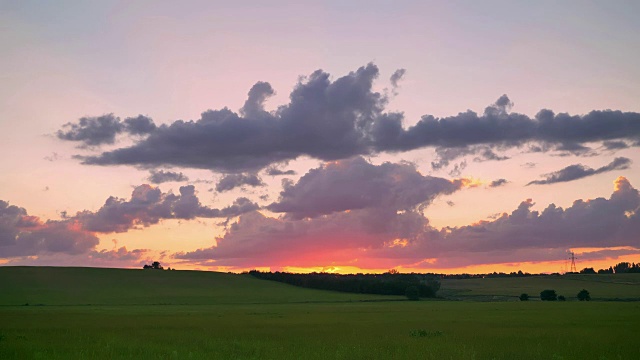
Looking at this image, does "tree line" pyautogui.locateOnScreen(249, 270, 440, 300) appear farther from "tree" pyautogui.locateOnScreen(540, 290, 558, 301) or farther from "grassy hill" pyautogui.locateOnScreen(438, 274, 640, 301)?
"tree" pyautogui.locateOnScreen(540, 290, 558, 301)

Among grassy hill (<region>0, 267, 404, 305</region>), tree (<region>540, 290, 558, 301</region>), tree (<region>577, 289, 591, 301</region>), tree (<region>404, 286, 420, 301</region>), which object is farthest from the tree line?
tree (<region>577, 289, 591, 301</region>)

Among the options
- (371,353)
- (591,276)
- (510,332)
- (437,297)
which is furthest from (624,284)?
(371,353)

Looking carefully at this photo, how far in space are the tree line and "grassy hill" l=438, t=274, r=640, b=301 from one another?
23.5 ft

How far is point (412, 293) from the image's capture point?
440ft

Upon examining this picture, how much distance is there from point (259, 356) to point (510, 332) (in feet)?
62.3

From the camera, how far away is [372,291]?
146 meters

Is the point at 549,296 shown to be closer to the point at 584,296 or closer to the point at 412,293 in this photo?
the point at 584,296

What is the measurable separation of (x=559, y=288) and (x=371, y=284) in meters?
51.4

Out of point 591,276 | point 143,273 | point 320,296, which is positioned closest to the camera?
point 320,296

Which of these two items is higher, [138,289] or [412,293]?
[138,289]

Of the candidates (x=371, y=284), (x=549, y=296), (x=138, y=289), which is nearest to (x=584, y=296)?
(x=549, y=296)

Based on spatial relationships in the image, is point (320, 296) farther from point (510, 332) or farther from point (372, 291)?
point (510, 332)

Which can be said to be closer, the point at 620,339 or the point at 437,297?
the point at 620,339

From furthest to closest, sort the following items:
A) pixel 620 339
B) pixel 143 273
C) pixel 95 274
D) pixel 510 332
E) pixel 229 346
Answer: pixel 143 273
pixel 95 274
pixel 510 332
pixel 620 339
pixel 229 346
